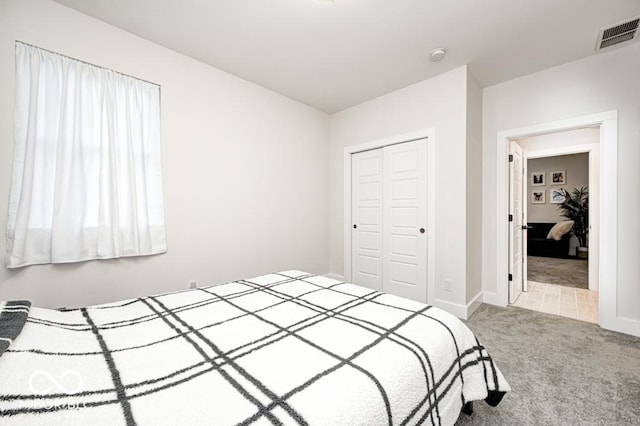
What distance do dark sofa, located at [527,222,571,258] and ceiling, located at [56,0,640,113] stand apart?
16.0 ft

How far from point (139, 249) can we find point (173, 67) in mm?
1719

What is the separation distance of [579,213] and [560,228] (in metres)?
0.52

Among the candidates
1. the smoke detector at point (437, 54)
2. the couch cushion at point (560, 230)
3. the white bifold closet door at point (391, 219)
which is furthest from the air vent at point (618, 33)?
the couch cushion at point (560, 230)

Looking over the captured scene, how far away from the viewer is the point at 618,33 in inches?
86.4

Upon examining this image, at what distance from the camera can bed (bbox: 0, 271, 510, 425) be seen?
0.67 metres

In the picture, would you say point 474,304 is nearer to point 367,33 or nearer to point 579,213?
point 367,33

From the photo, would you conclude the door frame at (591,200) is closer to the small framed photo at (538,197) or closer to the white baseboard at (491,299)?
the white baseboard at (491,299)

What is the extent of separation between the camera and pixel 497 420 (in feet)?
4.55

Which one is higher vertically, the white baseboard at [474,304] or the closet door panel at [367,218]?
the closet door panel at [367,218]

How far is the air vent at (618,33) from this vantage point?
6.86ft

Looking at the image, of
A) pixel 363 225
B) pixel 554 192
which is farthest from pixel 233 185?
pixel 554 192

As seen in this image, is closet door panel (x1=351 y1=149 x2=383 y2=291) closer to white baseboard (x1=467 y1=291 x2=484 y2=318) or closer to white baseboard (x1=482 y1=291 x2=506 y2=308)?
white baseboard (x1=467 y1=291 x2=484 y2=318)

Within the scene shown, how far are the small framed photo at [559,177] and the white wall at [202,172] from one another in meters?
6.48

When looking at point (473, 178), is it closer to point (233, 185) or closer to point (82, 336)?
point (233, 185)
